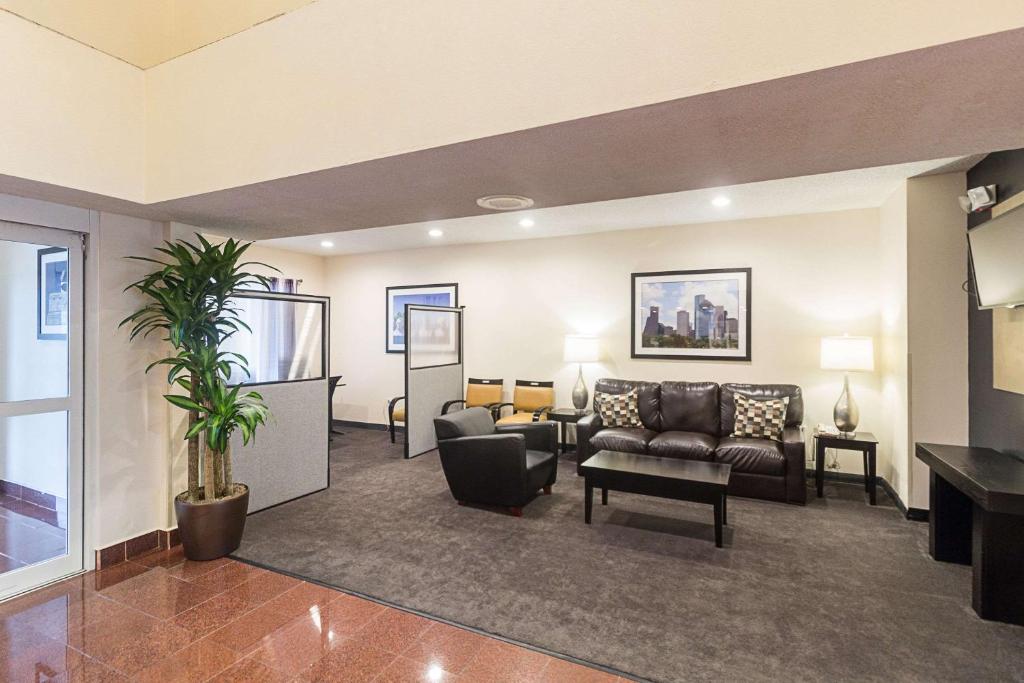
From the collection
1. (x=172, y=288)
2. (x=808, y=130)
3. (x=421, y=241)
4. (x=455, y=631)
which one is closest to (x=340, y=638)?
(x=455, y=631)

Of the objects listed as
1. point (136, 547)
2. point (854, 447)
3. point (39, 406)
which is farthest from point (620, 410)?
point (39, 406)

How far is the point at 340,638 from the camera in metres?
2.41

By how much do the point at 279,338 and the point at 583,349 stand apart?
3218 mm

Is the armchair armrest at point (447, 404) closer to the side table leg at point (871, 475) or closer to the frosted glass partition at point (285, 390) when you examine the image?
the frosted glass partition at point (285, 390)

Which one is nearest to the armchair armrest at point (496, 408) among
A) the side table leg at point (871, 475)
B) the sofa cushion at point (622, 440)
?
the sofa cushion at point (622, 440)

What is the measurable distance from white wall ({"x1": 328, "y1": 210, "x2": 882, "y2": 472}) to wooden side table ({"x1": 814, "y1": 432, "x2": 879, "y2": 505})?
0.60 m

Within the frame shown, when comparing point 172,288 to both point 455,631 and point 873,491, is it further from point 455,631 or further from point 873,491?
point 873,491

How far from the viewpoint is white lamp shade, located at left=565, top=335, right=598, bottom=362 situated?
18.8 ft

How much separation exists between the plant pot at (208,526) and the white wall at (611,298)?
12.7 feet

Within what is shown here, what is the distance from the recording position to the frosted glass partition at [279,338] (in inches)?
158

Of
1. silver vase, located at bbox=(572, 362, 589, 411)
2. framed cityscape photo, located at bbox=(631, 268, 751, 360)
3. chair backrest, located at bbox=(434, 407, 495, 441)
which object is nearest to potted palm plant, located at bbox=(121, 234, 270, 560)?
chair backrest, located at bbox=(434, 407, 495, 441)

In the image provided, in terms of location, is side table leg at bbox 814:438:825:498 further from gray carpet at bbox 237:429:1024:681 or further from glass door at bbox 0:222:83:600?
glass door at bbox 0:222:83:600

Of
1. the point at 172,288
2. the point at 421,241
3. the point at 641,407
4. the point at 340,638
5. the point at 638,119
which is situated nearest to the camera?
the point at 638,119

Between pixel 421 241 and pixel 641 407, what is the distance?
11.8 feet
